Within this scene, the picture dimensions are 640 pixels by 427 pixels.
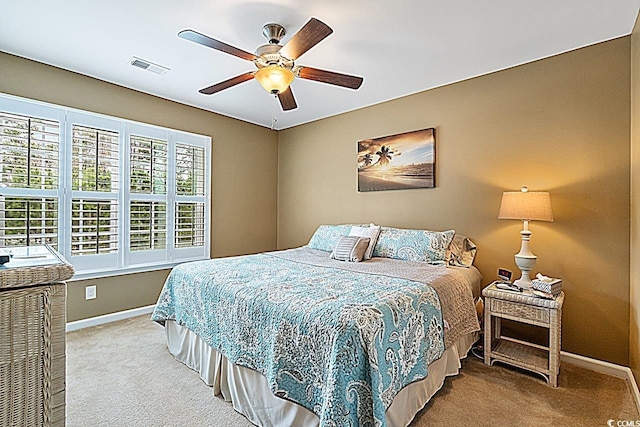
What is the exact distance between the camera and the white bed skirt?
1734mm

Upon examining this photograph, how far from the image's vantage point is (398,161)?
3.81m

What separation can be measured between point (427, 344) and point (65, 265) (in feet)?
6.05

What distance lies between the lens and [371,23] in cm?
236

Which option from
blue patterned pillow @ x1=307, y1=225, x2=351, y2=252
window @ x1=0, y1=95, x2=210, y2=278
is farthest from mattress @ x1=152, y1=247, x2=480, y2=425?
window @ x1=0, y1=95, x2=210, y2=278

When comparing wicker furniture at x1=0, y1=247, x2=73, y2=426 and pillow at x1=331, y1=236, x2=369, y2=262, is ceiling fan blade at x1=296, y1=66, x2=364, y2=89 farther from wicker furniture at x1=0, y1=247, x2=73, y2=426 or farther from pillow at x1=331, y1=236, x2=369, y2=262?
wicker furniture at x1=0, y1=247, x2=73, y2=426

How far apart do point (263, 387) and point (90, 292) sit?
8.42 ft

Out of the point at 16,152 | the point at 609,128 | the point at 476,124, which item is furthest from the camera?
the point at 476,124

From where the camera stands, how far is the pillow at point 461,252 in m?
3.07

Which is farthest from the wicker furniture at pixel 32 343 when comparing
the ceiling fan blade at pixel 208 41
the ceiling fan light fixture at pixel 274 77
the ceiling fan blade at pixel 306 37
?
the ceiling fan light fixture at pixel 274 77

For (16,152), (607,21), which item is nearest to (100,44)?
(16,152)

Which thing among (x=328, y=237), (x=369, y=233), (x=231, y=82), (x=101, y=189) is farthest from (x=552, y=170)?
(x=101, y=189)

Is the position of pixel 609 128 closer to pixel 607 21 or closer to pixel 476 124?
pixel 607 21

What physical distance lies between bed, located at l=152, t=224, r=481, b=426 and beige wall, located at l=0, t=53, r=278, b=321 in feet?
4.05

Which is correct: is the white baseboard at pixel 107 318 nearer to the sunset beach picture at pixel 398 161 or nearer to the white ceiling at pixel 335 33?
the white ceiling at pixel 335 33
